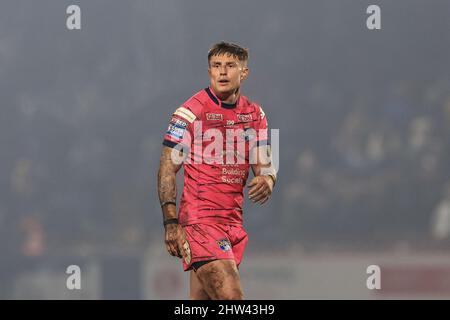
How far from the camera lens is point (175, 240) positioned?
604cm

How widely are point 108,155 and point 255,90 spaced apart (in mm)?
2462

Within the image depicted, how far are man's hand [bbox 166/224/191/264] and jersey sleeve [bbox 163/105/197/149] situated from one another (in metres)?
0.51

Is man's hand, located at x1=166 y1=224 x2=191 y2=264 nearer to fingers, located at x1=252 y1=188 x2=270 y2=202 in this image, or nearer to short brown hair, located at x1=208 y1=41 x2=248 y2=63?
fingers, located at x1=252 y1=188 x2=270 y2=202

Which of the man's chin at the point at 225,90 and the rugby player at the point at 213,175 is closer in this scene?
the rugby player at the point at 213,175

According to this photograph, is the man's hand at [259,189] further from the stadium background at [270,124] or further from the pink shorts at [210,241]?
the stadium background at [270,124]

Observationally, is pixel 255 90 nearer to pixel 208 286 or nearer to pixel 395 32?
pixel 395 32

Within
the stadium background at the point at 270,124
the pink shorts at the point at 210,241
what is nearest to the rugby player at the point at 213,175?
the pink shorts at the point at 210,241

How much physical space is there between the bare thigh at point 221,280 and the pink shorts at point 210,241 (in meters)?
0.05

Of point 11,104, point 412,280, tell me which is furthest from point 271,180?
point 11,104

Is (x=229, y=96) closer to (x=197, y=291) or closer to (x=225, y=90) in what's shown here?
(x=225, y=90)

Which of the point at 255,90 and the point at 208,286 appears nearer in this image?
the point at 208,286

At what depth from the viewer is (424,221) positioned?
13.4 m

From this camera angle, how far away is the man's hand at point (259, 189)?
6137 mm

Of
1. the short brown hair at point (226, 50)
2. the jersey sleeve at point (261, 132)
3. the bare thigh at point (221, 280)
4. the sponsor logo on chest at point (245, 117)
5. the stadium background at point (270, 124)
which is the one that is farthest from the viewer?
the stadium background at point (270, 124)
